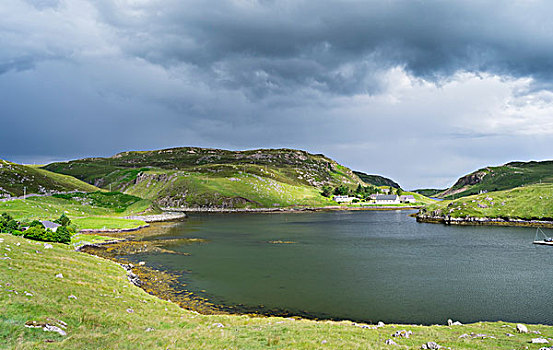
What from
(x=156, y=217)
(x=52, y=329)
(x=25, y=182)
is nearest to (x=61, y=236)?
(x=52, y=329)

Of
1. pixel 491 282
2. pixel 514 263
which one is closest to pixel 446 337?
pixel 491 282

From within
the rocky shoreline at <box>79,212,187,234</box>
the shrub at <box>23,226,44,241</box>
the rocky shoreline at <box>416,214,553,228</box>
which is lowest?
the rocky shoreline at <box>79,212,187,234</box>

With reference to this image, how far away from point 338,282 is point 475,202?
148 meters

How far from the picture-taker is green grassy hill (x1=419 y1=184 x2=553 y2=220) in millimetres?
143875

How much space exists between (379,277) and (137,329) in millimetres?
42065

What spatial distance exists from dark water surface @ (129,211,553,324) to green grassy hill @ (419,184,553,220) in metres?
58.9

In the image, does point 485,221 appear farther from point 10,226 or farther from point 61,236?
point 10,226

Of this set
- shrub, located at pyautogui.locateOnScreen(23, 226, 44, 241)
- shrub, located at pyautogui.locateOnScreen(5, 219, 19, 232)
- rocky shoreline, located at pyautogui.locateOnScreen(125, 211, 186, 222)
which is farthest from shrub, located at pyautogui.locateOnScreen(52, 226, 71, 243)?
rocky shoreline, located at pyautogui.locateOnScreen(125, 211, 186, 222)

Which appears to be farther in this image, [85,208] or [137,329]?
[85,208]

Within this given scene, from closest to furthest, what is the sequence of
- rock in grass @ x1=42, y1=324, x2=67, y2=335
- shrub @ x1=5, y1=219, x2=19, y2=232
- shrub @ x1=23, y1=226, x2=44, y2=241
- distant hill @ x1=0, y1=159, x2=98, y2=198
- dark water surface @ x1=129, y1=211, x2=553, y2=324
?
rock in grass @ x1=42, y1=324, x2=67, y2=335, dark water surface @ x1=129, y1=211, x2=553, y2=324, shrub @ x1=23, y1=226, x2=44, y2=241, shrub @ x1=5, y1=219, x2=19, y2=232, distant hill @ x1=0, y1=159, x2=98, y2=198

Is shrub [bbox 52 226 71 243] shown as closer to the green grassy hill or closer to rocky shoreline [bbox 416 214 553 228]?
rocky shoreline [bbox 416 214 553 228]

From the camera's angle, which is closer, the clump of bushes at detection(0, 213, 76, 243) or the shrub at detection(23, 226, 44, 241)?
the shrub at detection(23, 226, 44, 241)

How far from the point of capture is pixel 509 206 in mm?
153500

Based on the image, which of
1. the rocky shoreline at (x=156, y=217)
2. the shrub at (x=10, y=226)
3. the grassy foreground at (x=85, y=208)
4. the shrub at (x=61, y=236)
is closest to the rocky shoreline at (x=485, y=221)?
the rocky shoreline at (x=156, y=217)
